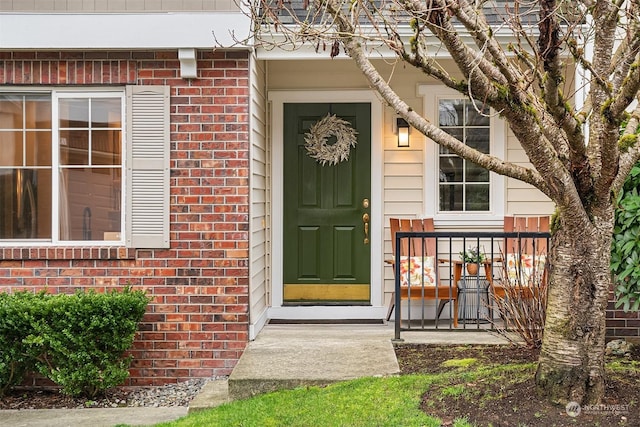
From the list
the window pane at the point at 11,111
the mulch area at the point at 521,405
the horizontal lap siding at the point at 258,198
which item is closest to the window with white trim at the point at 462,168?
the horizontal lap siding at the point at 258,198

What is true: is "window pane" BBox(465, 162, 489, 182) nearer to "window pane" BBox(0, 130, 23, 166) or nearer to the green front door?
the green front door

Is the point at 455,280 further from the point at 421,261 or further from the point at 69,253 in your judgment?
the point at 69,253

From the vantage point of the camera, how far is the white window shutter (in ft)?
19.9

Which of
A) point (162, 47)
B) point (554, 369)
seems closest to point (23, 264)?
point (162, 47)

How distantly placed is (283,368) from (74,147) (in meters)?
2.80

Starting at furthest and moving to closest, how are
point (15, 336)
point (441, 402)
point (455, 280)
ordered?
point (455, 280) → point (15, 336) → point (441, 402)

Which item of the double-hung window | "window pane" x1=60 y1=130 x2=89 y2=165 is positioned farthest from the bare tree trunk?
"window pane" x1=60 y1=130 x2=89 y2=165

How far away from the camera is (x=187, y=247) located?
6.10 metres

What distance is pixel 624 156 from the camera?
401cm

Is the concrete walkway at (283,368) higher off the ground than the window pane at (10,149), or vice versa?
the window pane at (10,149)

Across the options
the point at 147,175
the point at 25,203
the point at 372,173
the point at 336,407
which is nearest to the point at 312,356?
the point at 336,407

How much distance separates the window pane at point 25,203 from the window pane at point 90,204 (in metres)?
Answer: 0.15

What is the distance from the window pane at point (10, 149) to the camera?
6.20m

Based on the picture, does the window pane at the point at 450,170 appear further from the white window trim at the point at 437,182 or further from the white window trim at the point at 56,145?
the white window trim at the point at 56,145
